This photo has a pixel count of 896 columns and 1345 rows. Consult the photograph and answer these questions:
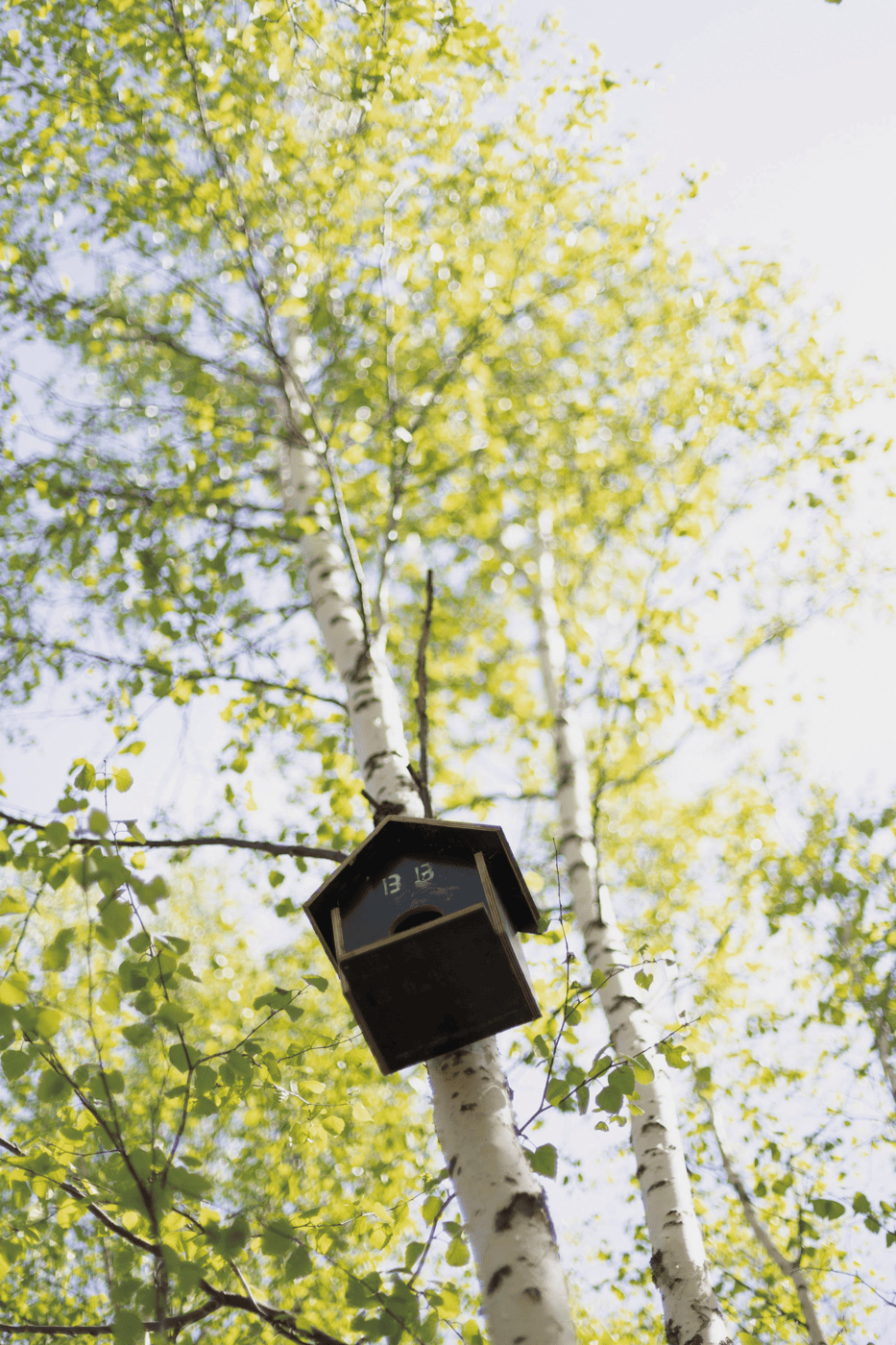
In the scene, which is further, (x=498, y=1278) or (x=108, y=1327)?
(x=108, y=1327)

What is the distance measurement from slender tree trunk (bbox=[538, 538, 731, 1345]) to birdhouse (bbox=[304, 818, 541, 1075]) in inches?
14.7

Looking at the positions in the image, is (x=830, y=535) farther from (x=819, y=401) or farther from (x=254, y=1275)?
(x=254, y=1275)

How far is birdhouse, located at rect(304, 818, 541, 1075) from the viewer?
227 centimetres

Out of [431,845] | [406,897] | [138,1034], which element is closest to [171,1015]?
[138,1034]

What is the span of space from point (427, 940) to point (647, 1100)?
1.40m

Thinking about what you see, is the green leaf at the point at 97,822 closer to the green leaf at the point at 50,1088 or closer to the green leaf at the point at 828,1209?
the green leaf at the point at 50,1088

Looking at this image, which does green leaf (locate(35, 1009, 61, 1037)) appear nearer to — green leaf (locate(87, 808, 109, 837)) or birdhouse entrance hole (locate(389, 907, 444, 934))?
green leaf (locate(87, 808, 109, 837))

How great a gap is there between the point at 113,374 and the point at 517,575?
3.60 metres

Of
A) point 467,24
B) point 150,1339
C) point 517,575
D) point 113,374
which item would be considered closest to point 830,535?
point 517,575

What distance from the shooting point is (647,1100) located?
3.14 meters

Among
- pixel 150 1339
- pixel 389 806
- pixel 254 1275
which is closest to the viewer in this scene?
pixel 150 1339

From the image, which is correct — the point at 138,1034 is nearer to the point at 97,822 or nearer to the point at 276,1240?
the point at 276,1240

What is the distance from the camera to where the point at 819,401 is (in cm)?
654

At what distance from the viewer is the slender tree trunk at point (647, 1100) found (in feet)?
8.55
